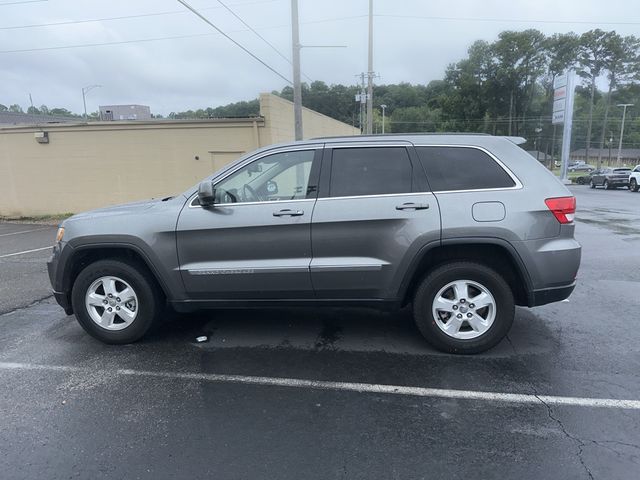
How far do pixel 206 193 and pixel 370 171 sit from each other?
4.71 ft

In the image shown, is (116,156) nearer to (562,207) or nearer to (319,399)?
(319,399)

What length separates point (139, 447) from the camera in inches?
112

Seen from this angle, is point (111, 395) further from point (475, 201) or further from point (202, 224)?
point (475, 201)

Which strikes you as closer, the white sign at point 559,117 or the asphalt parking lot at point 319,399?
the asphalt parking lot at point 319,399

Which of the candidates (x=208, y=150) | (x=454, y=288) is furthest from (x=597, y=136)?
(x=454, y=288)

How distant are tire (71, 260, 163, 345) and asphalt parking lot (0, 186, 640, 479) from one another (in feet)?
0.60

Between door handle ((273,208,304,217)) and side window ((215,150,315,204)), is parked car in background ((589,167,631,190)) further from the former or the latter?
door handle ((273,208,304,217))

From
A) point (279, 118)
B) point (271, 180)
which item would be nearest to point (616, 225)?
point (279, 118)

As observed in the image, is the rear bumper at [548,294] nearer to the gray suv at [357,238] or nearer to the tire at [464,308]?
the gray suv at [357,238]

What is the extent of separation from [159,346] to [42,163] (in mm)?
14132

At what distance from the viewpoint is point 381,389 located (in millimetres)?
3457

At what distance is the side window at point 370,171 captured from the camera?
397cm

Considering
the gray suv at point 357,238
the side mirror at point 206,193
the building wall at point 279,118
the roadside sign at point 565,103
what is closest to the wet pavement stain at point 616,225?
the gray suv at point 357,238

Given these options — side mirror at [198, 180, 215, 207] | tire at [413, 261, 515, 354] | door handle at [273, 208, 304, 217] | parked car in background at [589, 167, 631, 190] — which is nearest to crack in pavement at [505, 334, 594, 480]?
tire at [413, 261, 515, 354]
